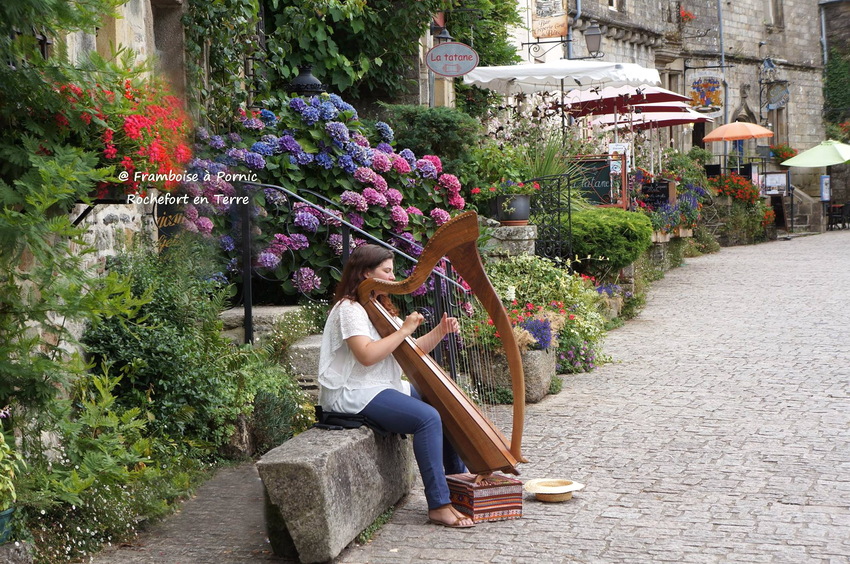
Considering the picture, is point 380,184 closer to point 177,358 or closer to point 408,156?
point 408,156

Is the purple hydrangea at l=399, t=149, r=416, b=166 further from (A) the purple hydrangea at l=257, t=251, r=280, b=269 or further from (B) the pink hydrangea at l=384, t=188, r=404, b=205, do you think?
(A) the purple hydrangea at l=257, t=251, r=280, b=269

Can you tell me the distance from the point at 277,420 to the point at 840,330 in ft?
21.8

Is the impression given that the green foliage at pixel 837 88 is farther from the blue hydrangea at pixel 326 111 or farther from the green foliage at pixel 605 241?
the blue hydrangea at pixel 326 111

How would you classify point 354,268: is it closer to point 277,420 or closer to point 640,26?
point 277,420

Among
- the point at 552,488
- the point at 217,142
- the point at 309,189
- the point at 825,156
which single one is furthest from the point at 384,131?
the point at 825,156

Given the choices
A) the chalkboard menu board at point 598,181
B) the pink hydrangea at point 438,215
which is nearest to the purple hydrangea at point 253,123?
Answer: the pink hydrangea at point 438,215

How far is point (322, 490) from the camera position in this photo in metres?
4.25

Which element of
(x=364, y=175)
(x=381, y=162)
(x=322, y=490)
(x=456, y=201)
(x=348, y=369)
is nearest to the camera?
(x=322, y=490)

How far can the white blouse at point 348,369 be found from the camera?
4.91 meters

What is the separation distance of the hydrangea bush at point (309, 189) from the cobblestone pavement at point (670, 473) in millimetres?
1864

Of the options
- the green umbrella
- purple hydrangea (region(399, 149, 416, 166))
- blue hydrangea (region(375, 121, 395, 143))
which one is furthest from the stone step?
the green umbrella

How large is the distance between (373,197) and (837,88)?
96.1 ft

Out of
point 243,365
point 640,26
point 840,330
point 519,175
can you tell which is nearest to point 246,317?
point 243,365

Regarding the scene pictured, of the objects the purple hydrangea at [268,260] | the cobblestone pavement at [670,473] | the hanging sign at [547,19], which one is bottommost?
the cobblestone pavement at [670,473]
